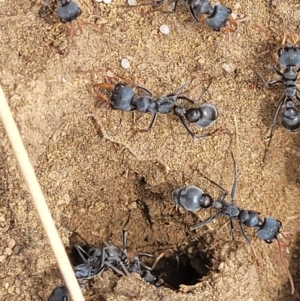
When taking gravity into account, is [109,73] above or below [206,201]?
above

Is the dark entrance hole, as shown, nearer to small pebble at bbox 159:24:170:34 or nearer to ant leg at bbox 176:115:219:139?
ant leg at bbox 176:115:219:139

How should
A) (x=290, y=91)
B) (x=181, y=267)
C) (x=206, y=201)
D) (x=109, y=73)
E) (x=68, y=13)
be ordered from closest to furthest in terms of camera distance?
(x=68, y=13), (x=109, y=73), (x=206, y=201), (x=290, y=91), (x=181, y=267)

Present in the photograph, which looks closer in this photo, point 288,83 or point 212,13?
point 212,13

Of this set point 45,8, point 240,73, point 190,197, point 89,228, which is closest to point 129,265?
point 89,228

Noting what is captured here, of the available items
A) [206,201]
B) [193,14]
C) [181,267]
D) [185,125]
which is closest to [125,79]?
[185,125]

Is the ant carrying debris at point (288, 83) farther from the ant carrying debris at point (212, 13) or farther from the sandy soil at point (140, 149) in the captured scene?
the ant carrying debris at point (212, 13)

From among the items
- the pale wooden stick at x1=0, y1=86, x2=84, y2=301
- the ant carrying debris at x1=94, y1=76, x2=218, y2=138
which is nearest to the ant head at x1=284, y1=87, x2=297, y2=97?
the ant carrying debris at x1=94, y1=76, x2=218, y2=138

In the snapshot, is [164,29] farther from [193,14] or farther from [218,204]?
[218,204]

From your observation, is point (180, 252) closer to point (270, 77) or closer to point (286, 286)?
point (286, 286)
